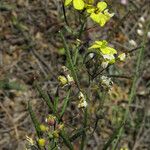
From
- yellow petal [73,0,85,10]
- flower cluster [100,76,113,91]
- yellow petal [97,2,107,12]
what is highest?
yellow petal [73,0,85,10]

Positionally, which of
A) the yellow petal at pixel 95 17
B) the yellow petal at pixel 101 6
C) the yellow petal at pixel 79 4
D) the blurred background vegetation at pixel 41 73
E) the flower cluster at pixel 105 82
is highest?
the yellow petal at pixel 79 4

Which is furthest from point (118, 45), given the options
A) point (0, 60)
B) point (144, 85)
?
point (0, 60)

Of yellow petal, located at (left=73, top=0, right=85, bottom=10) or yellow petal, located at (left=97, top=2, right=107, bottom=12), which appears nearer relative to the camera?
yellow petal, located at (left=73, top=0, right=85, bottom=10)

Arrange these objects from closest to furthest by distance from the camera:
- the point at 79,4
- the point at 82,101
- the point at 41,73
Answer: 1. the point at 79,4
2. the point at 82,101
3. the point at 41,73

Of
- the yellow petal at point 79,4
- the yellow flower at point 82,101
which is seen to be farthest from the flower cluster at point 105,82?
the yellow petal at point 79,4

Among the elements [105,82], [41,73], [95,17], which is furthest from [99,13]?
[41,73]

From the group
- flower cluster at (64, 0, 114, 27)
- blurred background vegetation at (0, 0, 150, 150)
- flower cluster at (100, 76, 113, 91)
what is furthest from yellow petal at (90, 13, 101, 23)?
blurred background vegetation at (0, 0, 150, 150)

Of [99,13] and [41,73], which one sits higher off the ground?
[99,13]

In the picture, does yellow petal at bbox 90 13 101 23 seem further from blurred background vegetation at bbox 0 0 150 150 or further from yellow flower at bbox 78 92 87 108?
blurred background vegetation at bbox 0 0 150 150

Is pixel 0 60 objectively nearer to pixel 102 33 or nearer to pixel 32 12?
pixel 32 12

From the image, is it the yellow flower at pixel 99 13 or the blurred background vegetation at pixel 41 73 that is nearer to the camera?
the yellow flower at pixel 99 13

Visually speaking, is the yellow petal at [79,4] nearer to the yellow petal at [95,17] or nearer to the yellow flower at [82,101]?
the yellow petal at [95,17]

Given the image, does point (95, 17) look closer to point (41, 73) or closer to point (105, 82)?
point (105, 82)
